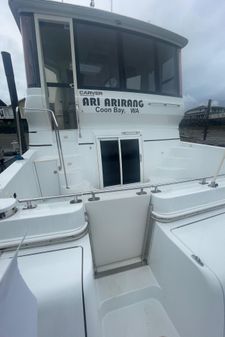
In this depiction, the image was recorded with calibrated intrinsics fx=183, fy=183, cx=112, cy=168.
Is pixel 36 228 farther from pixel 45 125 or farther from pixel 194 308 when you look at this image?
pixel 45 125

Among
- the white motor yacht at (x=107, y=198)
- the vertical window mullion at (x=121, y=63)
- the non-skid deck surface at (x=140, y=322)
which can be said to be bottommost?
the non-skid deck surface at (x=140, y=322)

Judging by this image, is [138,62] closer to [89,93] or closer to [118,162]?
[89,93]

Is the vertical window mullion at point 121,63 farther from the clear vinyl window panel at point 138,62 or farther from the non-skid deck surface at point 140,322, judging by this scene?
the non-skid deck surface at point 140,322

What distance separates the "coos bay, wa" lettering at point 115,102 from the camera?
2400 millimetres

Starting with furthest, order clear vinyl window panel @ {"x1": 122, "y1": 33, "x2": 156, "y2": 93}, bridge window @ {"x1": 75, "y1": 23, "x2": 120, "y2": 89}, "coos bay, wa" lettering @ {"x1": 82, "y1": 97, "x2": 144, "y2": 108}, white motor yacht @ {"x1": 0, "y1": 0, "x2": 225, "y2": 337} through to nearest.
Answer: clear vinyl window panel @ {"x1": 122, "y1": 33, "x2": 156, "y2": 93}, "coos bay, wa" lettering @ {"x1": 82, "y1": 97, "x2": 144, "y2": 108}, bridge window @ {"x1": 75, "y1": 23, "x2": 120, "y2": 89}, white motor yacht @ {"x1": 0, "y1": 0, "x2": 225, "y2": 337}

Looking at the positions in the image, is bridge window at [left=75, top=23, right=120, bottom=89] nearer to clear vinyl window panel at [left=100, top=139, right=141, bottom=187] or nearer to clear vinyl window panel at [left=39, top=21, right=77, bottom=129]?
clear vinyl window panel at [left=39, top=21, right=77, bottom=129]

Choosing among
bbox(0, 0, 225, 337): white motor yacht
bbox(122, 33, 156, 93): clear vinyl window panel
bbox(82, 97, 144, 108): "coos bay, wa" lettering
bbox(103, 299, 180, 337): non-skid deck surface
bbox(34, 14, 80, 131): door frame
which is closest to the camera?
bbox(0, 0, 225, 337): white motor yacht

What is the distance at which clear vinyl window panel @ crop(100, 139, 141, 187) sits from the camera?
8.03 ft

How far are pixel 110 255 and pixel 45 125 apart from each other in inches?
70.9

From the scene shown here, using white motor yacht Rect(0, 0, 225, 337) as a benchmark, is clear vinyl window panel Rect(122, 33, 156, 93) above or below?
above

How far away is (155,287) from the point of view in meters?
1.28

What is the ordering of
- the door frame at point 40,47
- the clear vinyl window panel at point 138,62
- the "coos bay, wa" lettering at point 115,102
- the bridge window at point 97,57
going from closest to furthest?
1. the door frame at point 40,47
2. the bridge window at point 97,57
3. the "coos bay, wa" lettering at point 115,102
4. the clear vinyl window panel at point 138,62


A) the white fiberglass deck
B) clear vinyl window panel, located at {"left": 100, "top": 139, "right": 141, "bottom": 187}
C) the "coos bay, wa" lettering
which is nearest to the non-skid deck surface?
the white fiberglass deck

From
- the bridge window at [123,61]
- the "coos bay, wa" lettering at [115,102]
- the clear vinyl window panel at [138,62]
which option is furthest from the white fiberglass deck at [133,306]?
the clear vinyl window panel at [138,62]
